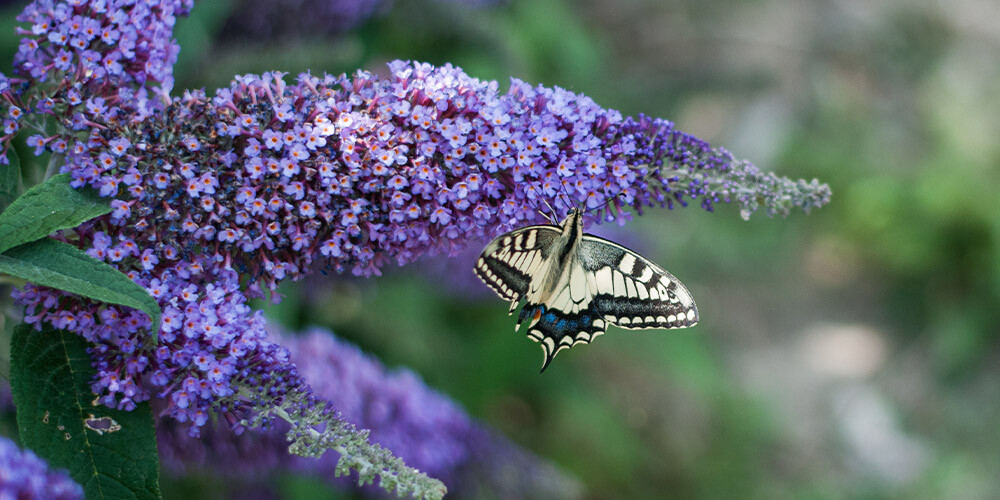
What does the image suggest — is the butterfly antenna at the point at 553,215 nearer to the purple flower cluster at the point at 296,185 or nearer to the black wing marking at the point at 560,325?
the purple flower cluster at the point at 296,185

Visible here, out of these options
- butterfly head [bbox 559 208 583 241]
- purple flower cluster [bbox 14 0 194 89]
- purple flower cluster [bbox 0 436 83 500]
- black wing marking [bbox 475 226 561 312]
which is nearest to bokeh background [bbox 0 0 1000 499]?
purple flower cluster [bbox 14 0 194 89]

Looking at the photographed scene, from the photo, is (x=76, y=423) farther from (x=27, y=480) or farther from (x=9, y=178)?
(x=9, y=178)

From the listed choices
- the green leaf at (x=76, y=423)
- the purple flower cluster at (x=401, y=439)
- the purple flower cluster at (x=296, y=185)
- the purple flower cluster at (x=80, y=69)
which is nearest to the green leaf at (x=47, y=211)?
the purple flower cluster at (x=296, y=185)

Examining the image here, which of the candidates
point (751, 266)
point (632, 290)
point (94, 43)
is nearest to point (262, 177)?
point (94, 43)

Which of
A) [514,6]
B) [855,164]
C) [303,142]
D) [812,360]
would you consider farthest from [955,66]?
[303,142]

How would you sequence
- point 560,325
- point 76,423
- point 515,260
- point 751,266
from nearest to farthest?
1. point 76,423
2. point 515,260
3. point 560,325
4. point 751,266

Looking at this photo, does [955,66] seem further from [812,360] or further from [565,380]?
[565,380]

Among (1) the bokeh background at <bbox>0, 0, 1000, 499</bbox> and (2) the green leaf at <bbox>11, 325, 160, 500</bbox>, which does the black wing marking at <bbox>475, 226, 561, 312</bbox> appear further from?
(1) the bokeh background at <bbox>0, 0, 1000, 499</bbox>
